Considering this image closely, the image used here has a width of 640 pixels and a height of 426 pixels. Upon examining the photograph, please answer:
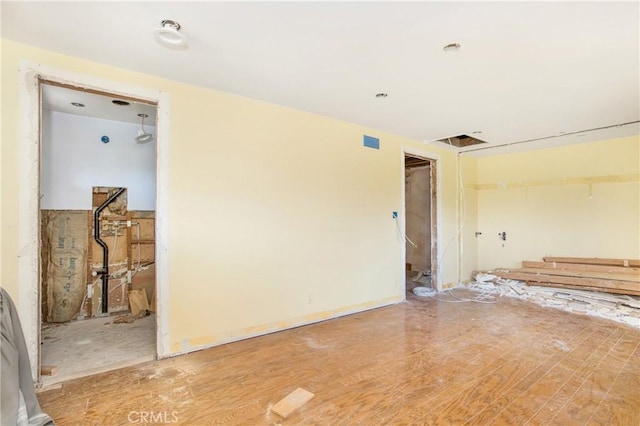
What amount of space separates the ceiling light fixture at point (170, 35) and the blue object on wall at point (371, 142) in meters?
2.73

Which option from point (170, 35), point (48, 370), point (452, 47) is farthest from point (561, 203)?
point (48, 370)

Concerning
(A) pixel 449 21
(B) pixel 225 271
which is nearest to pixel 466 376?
(B) pixel 225 271

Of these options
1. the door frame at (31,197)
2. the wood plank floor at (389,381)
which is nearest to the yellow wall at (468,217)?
the wood plank floor at (389,381)

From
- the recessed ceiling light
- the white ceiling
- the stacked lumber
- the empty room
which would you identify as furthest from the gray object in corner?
the stacked lumber

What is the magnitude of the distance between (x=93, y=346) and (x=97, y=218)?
182cm

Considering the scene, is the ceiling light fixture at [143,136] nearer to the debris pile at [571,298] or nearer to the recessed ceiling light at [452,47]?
the recessed ceiling light at [452,47]

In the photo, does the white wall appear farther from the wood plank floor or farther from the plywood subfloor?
the wood plank floor

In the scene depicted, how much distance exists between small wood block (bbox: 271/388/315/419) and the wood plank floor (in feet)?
0.19

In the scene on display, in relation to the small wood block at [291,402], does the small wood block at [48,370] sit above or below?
above

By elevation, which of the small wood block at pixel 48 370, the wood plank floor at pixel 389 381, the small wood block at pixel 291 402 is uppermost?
the small wood block at pixel 48 370

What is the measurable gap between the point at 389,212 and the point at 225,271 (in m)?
2.66

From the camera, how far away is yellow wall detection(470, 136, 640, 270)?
484 cm

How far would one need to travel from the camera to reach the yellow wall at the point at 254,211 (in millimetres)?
2869

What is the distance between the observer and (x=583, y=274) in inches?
196
